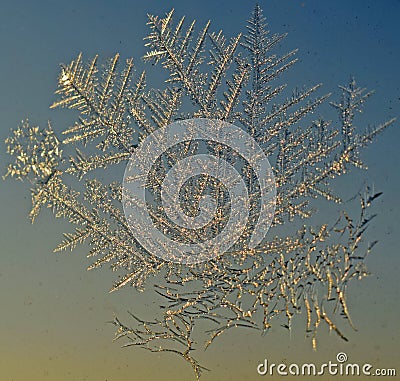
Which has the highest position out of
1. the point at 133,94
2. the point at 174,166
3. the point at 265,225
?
the point at 133,94

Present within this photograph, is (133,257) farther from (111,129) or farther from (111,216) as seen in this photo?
(111,129)

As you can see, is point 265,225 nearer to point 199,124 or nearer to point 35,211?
point 199,124

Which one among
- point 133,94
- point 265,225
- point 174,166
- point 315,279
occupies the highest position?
point 133,94

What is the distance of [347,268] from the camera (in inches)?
78.7

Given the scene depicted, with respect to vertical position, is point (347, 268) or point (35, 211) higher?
point (35, 211)

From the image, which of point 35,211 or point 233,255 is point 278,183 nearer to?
point 233,255

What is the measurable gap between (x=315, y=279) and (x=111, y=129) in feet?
2.10

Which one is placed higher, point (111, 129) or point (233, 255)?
point (111, 129)

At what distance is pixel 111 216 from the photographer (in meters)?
2.10

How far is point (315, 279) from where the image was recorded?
2.02 meters

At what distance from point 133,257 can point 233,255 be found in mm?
256

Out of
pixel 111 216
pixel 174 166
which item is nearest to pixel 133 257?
pixel 111 216

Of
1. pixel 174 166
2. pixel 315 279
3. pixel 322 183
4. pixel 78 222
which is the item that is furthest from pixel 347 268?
pixel 78 222

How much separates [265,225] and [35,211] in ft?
1.91
